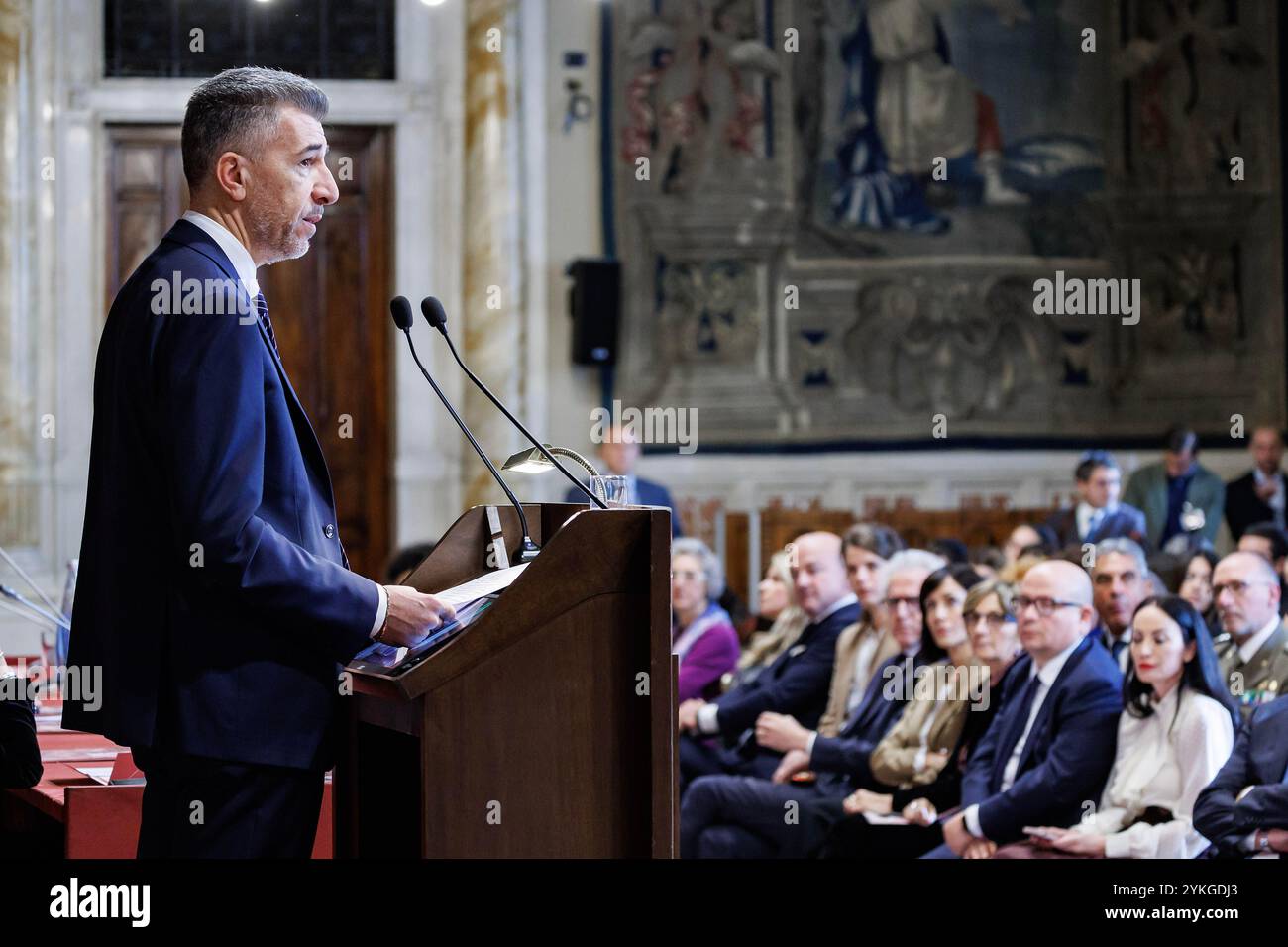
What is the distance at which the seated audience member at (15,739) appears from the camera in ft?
9.21

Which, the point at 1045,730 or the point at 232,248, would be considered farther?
the point at 1045,730

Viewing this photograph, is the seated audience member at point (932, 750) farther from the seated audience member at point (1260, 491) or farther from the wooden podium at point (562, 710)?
the seated audience member at point (1260, 491)

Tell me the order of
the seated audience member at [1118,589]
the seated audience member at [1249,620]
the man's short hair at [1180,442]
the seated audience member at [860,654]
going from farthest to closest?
the man's short hair at [1180,442] < the seated audience member at [860,654] < the seated audience member at [1118,589] < the seated audience member at [1249,620]

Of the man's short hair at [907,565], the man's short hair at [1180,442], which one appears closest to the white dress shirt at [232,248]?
the man's short hair at [907,565]

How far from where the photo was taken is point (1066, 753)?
15.7ft

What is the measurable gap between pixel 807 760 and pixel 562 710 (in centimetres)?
378

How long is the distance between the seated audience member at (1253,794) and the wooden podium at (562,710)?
2318 millimetres

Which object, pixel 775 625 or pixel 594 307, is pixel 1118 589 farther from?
pixel 594 307

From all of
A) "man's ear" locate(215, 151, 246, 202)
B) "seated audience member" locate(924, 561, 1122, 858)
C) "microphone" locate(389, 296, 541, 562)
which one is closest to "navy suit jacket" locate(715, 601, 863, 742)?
"seated audience member" locate(924, 561, 1122, 858)

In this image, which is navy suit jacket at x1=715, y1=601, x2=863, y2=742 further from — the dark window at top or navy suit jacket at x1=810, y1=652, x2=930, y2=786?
the dark window at top

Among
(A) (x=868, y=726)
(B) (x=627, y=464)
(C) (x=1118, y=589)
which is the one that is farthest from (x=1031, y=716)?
(B) (x=627, y=464)
